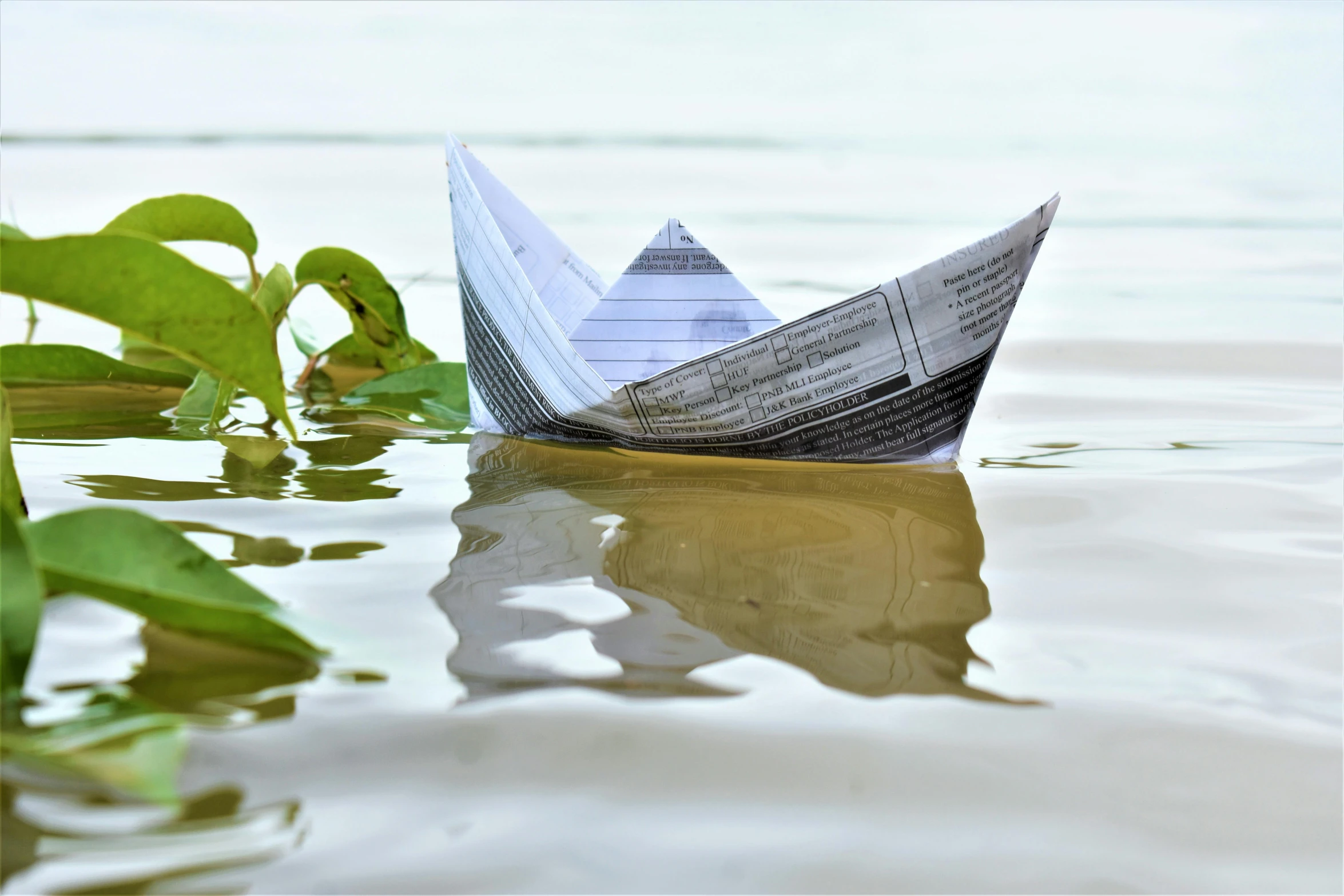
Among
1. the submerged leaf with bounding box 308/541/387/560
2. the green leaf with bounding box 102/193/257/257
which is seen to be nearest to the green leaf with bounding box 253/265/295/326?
the green leaf with bounding box 102/193/257/257

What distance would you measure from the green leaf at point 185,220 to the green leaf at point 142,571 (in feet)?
1.41

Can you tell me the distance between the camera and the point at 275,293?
2.66ft

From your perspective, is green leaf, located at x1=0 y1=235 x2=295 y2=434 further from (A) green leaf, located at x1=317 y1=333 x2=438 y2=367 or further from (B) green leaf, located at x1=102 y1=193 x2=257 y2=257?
(A) green leaf, located at x1=317 y1=333 x2=438 y2=367

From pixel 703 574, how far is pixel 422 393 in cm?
43

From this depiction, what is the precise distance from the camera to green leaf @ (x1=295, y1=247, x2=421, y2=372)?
2.94 feet

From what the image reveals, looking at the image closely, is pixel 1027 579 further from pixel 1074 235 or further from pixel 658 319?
pixel 1074 235

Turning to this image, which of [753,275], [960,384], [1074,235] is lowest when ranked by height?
[960,384]

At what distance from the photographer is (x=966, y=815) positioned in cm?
36

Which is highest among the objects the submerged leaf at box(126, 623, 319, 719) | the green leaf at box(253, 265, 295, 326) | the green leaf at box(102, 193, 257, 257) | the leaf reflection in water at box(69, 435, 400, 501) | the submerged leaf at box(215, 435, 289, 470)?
the green leaf at box(102, 193, 257, 257)

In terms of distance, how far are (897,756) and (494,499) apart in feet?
1.12

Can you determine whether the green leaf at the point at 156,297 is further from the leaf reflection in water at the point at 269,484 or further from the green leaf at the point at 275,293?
the green leaf at the point at 275,293

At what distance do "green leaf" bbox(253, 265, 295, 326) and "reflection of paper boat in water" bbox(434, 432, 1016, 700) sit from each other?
209mm

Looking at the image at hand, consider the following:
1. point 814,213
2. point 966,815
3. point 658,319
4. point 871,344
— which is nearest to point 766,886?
point 966,815

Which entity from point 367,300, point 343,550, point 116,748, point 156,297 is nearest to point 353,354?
point 367,300
